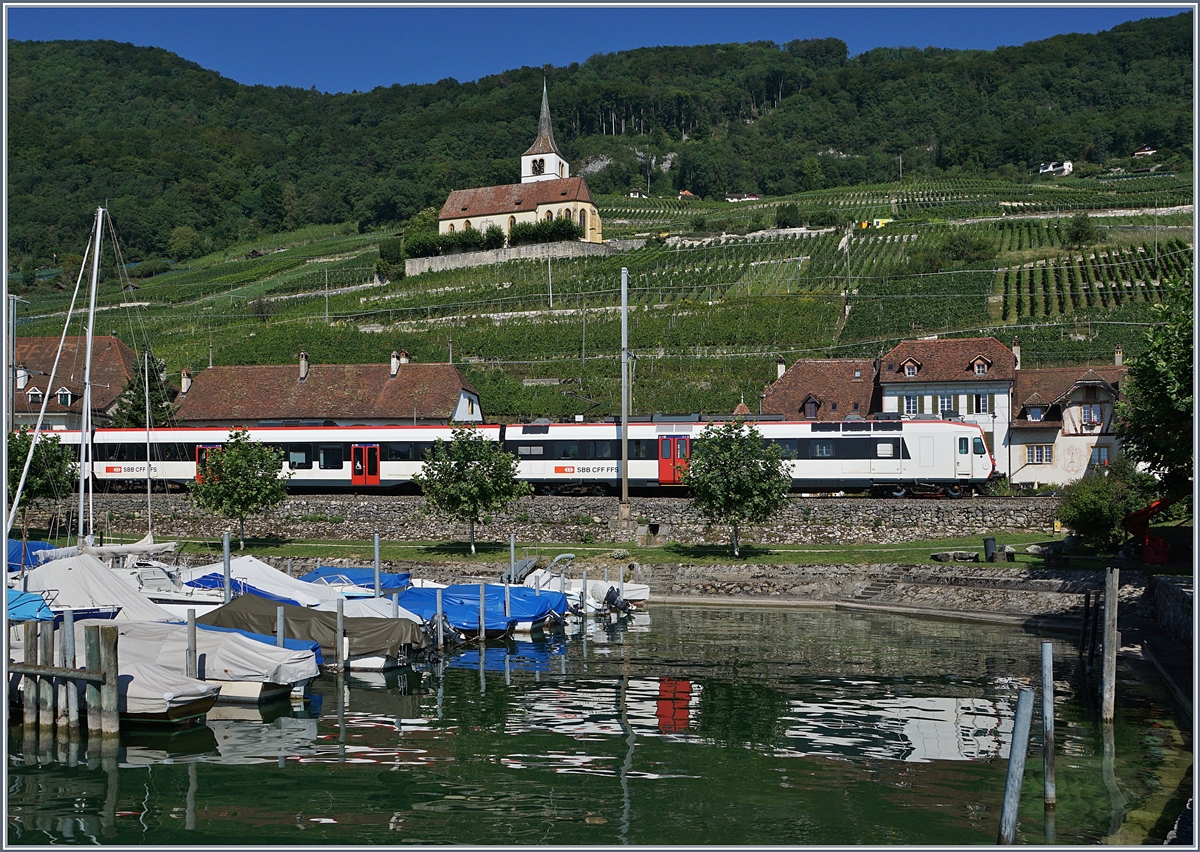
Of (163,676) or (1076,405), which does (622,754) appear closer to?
(163,676)

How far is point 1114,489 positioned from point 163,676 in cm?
2911

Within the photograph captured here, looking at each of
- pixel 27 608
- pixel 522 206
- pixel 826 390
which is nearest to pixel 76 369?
pixel 826 390

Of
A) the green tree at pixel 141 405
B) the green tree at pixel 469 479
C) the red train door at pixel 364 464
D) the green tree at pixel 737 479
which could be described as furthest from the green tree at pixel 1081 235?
the green tree at pixel 141 405

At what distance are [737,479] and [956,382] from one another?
827 inches

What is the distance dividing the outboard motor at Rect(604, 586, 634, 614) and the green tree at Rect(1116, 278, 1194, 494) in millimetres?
16417

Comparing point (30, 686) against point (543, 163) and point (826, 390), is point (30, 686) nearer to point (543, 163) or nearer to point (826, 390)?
point (826, 390)

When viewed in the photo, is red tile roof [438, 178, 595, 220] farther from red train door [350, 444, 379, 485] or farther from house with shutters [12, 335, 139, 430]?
red train door [350, 444, 379, 485]

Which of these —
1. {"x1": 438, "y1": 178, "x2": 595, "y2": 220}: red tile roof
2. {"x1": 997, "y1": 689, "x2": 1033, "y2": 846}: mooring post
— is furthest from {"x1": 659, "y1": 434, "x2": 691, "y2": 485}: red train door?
{"x1": 438, "y1": 178, "x2": 595, "y2": 220}: red tile roof

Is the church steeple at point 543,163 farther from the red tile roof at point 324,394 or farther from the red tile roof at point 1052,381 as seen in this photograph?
the red tile roof at point 1052,381

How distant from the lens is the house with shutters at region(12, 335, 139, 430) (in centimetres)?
6381

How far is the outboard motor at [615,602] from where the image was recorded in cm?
3578

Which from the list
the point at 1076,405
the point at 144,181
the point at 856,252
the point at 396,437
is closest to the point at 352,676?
the point at 396,437

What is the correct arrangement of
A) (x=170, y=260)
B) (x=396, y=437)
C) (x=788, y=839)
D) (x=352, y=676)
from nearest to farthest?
(x=788, y=839)
(x=352, y=676)
(x=396, y=437)
(x=170, y=260)

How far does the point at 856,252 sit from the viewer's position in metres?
97.7
